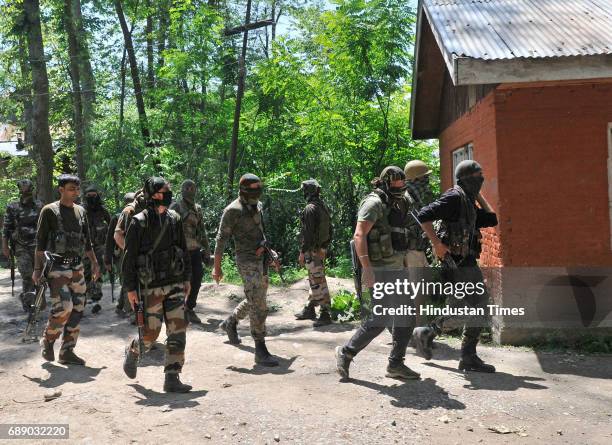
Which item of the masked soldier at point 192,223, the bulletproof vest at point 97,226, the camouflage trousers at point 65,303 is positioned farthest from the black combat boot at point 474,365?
the bulletproof vest at point 97,226

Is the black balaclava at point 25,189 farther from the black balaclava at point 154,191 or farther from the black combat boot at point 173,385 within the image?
the black combat boot at point 173,385

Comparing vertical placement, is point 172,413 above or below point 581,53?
below

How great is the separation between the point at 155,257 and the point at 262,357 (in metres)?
1.78

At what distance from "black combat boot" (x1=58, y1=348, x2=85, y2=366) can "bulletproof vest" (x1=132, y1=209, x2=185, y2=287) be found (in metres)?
1.78

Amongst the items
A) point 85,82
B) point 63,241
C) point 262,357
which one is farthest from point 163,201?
point 85,82

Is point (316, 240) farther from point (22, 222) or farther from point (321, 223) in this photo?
point (22, 222)

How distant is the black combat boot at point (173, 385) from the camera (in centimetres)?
516

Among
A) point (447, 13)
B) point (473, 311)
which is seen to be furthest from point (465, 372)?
point (447, 13)

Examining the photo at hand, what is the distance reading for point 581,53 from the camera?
5.91 m

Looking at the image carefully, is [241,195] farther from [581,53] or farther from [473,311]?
[581,53]

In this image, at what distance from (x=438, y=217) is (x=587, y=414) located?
1938mm

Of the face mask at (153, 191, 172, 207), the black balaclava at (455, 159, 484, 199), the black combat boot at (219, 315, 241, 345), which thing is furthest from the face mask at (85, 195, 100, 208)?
the black balaclava at (455, 159, 484, 199)

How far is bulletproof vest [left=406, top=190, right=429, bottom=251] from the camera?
557 cm

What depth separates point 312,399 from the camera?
15.8 feet
